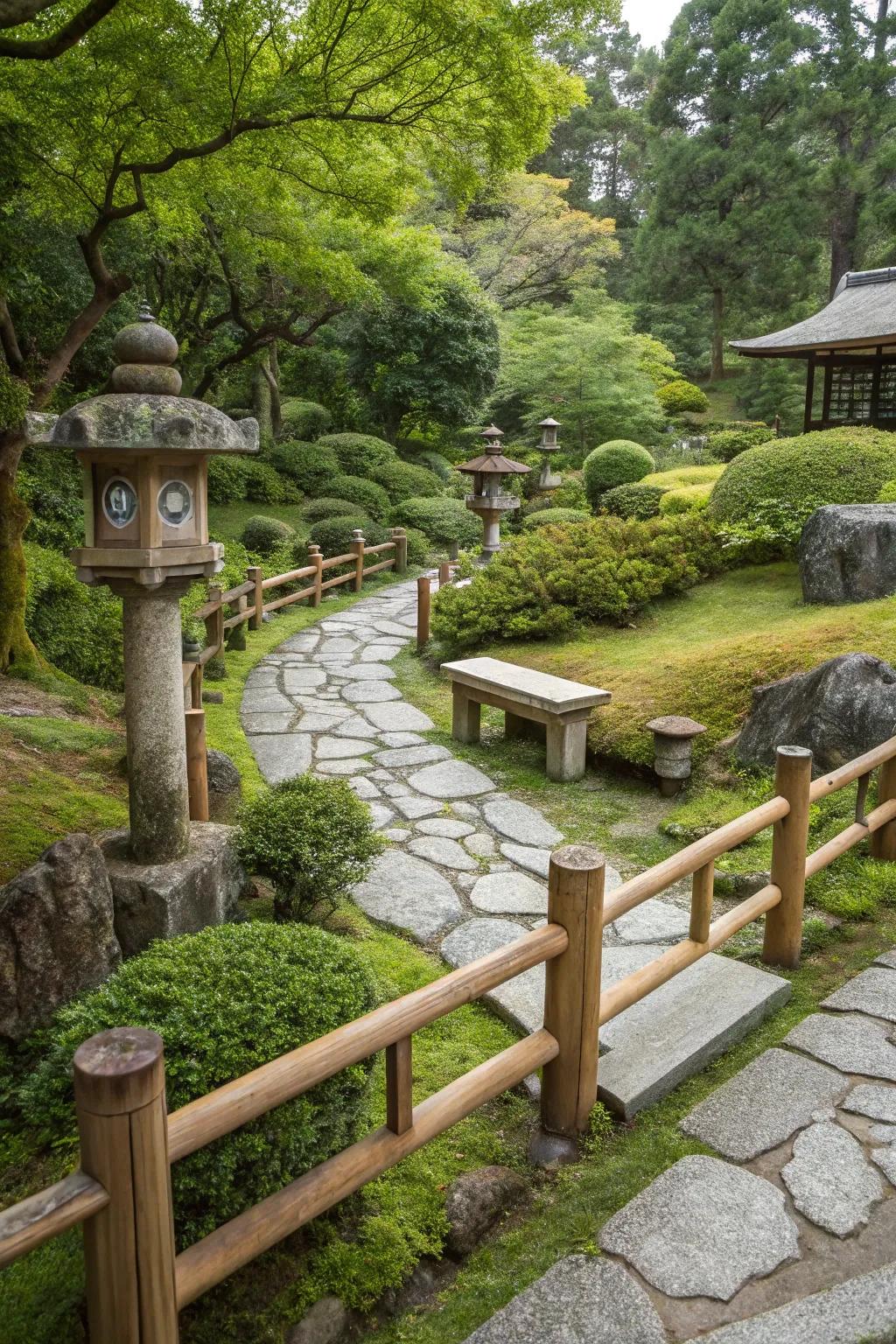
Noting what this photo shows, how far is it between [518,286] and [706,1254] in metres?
28.2

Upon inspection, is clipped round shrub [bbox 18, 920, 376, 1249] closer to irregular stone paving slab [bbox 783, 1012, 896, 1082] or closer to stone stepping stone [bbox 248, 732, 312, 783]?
irregular stone paving slab [bbox 783, 1012, 896, 1082]

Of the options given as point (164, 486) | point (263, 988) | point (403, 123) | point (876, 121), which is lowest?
point (263, 988)

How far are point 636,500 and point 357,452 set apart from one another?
304 inches

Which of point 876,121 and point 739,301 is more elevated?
point 876,121

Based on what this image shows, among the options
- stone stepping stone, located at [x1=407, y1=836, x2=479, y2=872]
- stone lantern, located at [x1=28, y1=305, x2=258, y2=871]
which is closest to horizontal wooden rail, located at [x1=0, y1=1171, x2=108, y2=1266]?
stone lantern, located at [x1=28, y1=305, x2=258, y2=871]

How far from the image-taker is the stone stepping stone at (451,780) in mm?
6180

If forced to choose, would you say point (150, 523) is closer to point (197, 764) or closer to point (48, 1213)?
point (197, 764)

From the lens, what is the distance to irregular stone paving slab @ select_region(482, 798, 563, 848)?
539 cm

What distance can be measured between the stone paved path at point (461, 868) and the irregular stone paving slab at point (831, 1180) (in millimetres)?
490

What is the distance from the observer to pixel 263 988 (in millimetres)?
2627

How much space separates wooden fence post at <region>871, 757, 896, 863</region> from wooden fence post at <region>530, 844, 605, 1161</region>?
2.55 meters

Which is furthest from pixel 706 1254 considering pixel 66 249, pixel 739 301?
pixel 739 301

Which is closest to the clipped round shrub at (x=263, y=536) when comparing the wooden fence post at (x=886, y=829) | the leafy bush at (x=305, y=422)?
the leafy bush at (x=305, y=422)

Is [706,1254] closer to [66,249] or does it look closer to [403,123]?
[403,123]
